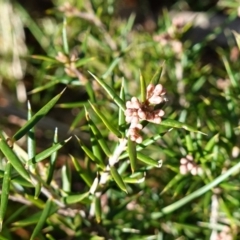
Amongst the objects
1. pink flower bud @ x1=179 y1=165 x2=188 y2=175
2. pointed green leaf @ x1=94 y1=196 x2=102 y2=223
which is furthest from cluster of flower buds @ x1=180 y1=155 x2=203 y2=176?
pointed green leaf @ x1=94 y1=196 x2=102 y2=223

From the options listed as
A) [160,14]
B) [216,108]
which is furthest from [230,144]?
[160,14]

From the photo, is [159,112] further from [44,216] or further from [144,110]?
[44,216]

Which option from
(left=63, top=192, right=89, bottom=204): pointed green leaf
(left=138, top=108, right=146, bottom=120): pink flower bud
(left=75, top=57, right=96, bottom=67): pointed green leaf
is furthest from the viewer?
(left=75, top=57, right=96, bottom=67): pointed green leaf

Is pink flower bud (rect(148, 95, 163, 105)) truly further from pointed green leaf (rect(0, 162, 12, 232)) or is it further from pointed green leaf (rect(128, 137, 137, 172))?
pointed green leaf (rect(0, 162, 12, 232))

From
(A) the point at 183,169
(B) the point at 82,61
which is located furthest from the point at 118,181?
(B) the point at 82,61

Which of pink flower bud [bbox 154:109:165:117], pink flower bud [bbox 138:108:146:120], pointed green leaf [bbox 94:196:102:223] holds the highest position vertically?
pink flower bud [bbox 138:108:146:120]

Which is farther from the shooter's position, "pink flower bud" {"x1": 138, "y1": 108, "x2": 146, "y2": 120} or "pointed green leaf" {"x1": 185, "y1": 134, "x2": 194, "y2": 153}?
"pointed green leaf" {"x1": 185, "y1": 134, "x2": 194, "y2": 153}
